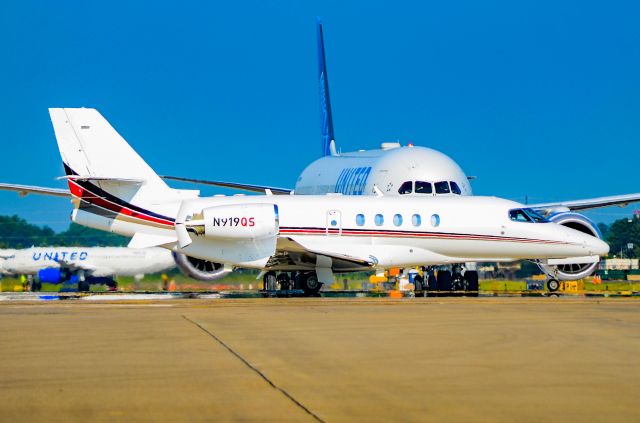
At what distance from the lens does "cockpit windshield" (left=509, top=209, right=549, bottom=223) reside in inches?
1217

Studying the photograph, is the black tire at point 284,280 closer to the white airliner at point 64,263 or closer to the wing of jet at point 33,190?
the wing of jet at point 33,190

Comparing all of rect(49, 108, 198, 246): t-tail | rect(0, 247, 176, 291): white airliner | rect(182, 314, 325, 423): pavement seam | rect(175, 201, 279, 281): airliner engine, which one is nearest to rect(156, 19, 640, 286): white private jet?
rect(175, 201, 279, 281): airliner engine

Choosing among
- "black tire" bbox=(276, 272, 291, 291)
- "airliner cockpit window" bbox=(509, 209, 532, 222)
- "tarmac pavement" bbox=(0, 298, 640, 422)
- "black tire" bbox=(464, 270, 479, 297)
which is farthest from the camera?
"black tire" bbox=(276, 272, 291, 291)

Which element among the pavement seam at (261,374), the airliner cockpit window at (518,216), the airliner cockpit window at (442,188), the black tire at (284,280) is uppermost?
the airliner cockpit window at (442,188)

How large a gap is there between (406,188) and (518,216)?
5.69 m

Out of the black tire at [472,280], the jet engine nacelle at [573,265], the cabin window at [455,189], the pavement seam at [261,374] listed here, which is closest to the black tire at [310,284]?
the black tire at [472,280]

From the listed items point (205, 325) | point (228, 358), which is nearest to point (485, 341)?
point (228, 358)

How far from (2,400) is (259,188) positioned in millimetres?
37169

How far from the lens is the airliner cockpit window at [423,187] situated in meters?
35.7

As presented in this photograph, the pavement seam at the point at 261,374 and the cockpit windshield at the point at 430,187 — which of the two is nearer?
the pavement seam at the point at 261,374

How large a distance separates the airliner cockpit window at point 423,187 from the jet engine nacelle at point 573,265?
154 inches

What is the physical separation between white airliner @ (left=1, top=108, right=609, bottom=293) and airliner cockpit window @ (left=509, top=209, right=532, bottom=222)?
0.10ft

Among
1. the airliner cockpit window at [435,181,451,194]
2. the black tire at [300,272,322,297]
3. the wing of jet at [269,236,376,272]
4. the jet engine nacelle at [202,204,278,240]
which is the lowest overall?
the black tire at [300,272,322,297]

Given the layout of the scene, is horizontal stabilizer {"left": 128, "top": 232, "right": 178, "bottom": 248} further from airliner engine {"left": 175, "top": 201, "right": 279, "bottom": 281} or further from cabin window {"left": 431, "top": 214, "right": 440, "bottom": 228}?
cabin window {"left": 431, "top": 214, "right": 440, "bottom": 228}
